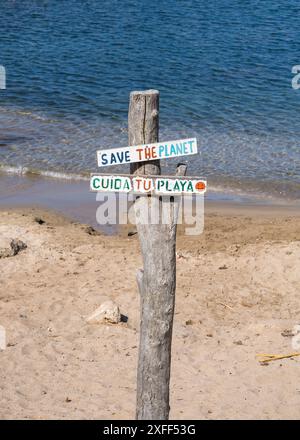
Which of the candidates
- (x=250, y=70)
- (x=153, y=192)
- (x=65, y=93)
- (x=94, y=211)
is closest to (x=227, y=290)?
(x=94, y=211)

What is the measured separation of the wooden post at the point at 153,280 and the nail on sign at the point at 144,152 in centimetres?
10

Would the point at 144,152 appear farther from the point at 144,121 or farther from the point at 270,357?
the point at 270,357

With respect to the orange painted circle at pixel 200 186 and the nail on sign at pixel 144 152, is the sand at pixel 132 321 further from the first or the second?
the nail on sign at pixel 144 152

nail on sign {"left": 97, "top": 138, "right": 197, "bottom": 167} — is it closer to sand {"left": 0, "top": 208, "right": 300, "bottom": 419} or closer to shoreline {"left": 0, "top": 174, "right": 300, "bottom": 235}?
sand {"left": 0, "top": 208, "right": 300, "bottom": 419}

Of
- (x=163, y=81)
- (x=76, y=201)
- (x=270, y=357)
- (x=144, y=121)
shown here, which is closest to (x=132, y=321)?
(x=270, y=357)

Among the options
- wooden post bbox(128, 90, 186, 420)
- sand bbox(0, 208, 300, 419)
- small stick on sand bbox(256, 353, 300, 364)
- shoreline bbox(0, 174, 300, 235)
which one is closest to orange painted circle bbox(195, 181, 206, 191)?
wooden post bbox(128, 90, 186, 420)

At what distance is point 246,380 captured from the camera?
27.6 ft

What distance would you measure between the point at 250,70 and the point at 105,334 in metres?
13.9

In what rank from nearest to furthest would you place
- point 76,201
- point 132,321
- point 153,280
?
point 153,280 < point 132,321 < point 76,201

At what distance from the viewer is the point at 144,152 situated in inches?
238

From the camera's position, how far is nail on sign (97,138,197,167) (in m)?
6.04

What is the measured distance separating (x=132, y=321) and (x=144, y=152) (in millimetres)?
3738

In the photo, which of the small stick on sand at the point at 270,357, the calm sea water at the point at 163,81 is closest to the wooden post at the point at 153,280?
the small stick on sand at the point at 270,357

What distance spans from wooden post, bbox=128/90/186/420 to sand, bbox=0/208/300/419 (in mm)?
1418
